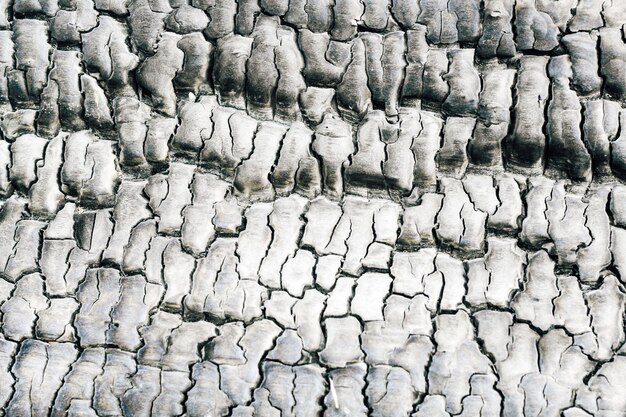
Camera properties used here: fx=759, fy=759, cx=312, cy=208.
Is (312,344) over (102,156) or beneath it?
beneath

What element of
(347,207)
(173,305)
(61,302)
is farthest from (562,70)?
(61,302)

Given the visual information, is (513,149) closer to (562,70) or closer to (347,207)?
(562,70)

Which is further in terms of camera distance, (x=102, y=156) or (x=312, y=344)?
(x=102, y=156)

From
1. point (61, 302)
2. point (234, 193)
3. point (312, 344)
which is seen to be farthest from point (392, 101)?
point (61, 302)

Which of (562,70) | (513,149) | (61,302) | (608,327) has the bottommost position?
(61,302)

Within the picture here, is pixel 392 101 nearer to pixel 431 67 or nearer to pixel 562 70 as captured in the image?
pixel 431 67

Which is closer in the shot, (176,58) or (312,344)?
(312,344)
